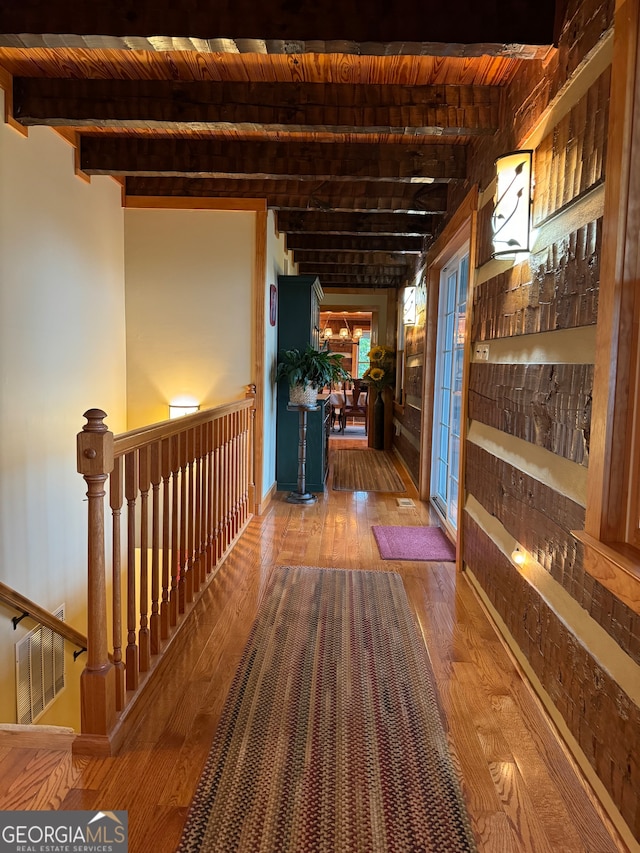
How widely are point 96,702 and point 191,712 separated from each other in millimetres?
360

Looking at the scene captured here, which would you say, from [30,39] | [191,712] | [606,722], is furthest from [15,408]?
[606,722]

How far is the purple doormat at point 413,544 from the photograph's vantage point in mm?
Result: 3648

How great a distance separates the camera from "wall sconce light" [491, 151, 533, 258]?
2250mm

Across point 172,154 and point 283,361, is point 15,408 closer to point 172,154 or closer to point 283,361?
point 172,154

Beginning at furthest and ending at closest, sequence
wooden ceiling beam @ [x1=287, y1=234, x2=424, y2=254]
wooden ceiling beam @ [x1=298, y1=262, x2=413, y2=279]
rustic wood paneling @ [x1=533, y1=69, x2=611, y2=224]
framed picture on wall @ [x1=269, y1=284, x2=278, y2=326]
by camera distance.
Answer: wooden ceiling beam @ [x1=298, y1=262, x2=413, y2=279], wooden ceiling beam @ [x1=287, y1=234, x2=424, y2=254], framed picture on wall @ [x1=269, y1=284, x2=278, y2=326], rustic wood paneling @ [x1=533, y1=69, x2=611, y2=224]

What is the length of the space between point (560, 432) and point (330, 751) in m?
1.25

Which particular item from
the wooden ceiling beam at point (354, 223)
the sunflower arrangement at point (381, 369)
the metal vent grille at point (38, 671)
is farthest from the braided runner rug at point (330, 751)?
the sunflower arrangement at point (381, 369)

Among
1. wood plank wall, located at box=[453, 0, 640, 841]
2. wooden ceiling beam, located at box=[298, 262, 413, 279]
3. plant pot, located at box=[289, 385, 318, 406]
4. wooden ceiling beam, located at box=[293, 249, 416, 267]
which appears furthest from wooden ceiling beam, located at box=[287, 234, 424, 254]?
wood plank wall, located at box=[453, 0, 640, 841]

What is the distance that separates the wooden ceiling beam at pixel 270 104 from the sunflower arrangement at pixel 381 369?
5449 mm

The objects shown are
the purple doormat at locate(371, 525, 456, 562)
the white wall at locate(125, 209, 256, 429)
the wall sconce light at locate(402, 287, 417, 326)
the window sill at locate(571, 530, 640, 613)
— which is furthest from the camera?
the wall sconce light at locate(402, 287, 417, 326)

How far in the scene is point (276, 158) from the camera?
348 cm

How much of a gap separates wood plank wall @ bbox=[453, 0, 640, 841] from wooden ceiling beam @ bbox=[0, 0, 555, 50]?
223 mm

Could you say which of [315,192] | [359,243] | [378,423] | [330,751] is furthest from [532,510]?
[378,423]

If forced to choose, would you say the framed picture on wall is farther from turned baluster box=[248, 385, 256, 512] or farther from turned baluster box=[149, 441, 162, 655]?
turned baluster box=[149, 441, 162, 655]
